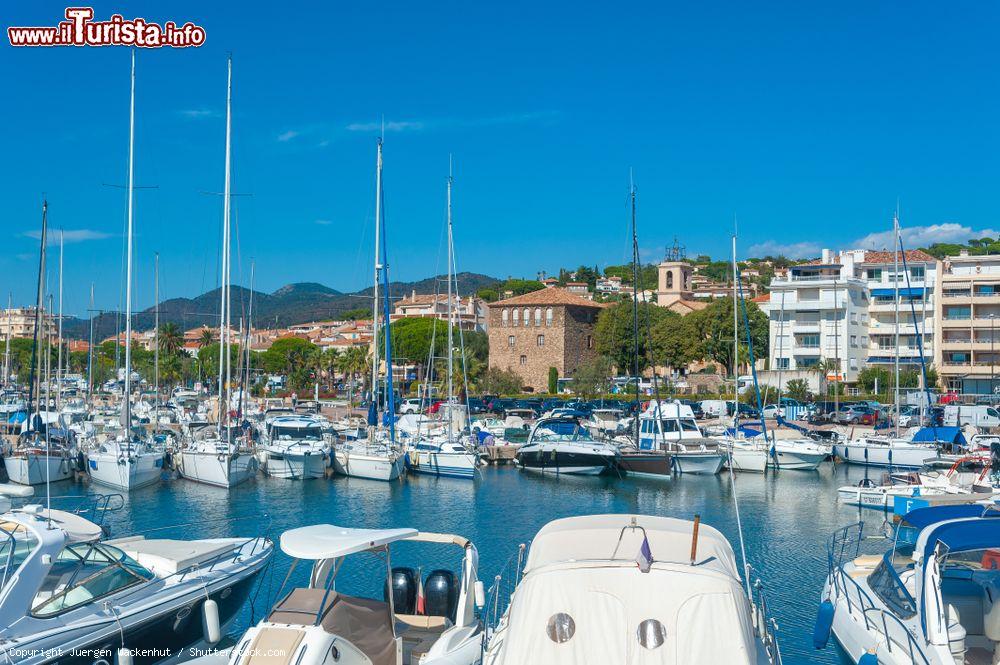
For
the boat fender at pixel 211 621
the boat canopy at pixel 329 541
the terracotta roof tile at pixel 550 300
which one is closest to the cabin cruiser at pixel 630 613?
the boat canopy at pixel 329 541

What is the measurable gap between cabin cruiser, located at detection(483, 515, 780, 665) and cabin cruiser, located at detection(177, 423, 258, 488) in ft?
82.4

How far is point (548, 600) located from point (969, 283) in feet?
229

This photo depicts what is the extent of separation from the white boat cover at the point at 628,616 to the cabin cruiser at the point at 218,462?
25679mm

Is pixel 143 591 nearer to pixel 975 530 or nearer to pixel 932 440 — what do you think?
pixel 975 530

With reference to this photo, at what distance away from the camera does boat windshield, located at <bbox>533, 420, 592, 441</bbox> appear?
3925cm

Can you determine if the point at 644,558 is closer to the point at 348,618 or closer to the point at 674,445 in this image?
the point at 348,618

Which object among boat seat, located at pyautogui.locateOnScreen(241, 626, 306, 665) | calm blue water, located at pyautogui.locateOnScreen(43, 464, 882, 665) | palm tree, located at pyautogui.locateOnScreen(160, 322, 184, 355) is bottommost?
calm blue water, located at pyautogui.locateOnScreen(43, 464, 882, 665)

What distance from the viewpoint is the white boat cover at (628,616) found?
800 cm

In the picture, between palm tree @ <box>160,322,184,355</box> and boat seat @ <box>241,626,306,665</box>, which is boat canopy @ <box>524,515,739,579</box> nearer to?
boat seat @ <box>241,626,306,665</box>

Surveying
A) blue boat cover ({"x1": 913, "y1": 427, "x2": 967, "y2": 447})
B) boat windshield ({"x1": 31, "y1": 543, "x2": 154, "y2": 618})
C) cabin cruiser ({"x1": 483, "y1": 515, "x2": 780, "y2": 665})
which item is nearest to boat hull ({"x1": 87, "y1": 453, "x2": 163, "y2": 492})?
→ boat windshield ({"x1": 31, "y1": 543, "x2": 154, "y2": 618})

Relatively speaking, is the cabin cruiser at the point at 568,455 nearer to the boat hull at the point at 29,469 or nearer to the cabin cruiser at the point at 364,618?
the boat hull at the point at 29,469

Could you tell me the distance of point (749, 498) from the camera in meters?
32.4

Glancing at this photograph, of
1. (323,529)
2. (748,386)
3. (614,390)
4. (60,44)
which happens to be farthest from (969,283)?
(323,529)

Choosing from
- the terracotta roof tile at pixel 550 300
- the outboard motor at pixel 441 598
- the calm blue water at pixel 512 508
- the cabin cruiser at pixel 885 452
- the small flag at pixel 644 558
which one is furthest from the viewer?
the terracotta roof tile at pixel 550 300
